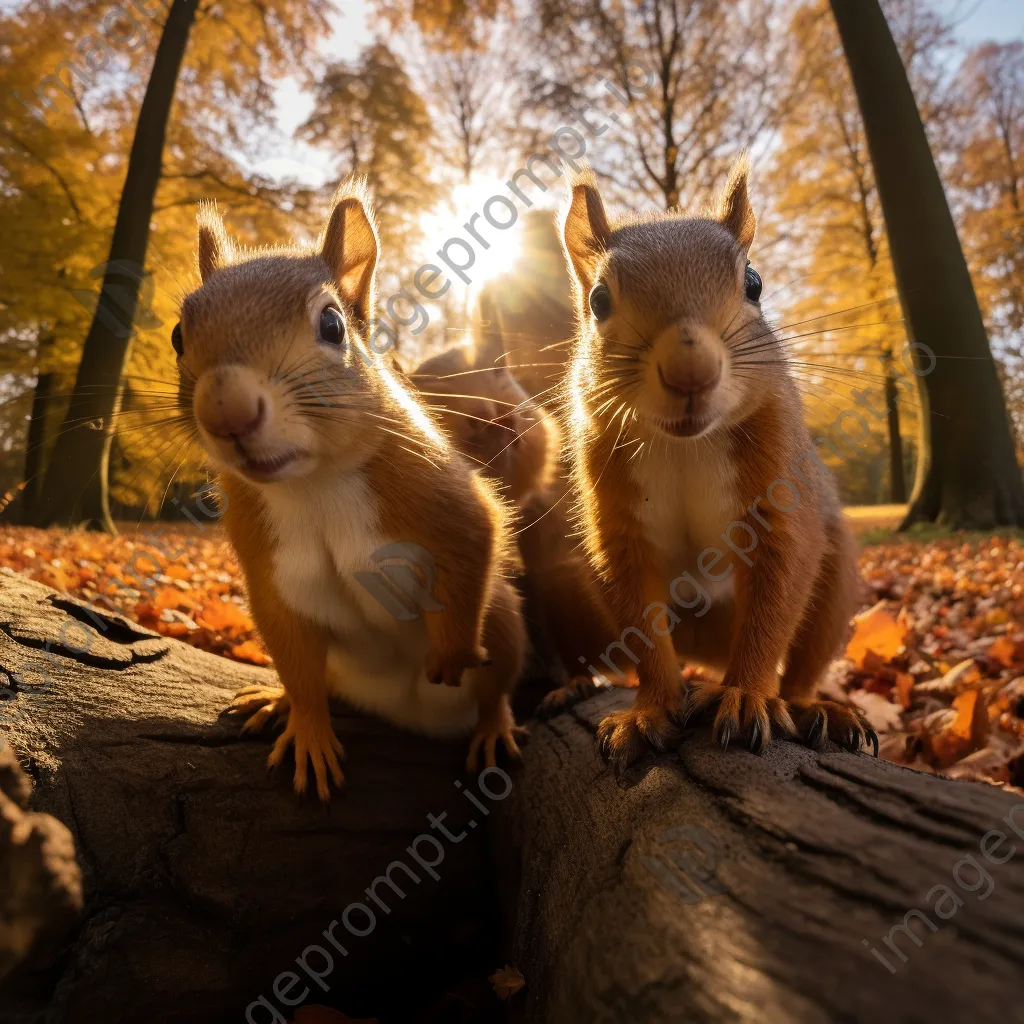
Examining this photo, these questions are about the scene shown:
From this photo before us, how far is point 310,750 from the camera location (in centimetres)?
150

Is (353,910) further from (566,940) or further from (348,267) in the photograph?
(348,267)

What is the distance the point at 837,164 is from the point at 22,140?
29.6 feet

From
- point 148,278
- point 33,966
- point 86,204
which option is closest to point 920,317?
point 148,278

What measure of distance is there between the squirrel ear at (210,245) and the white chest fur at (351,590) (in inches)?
21.9

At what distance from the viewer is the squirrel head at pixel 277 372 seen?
1.16 metres

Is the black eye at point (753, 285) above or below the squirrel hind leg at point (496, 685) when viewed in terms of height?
above

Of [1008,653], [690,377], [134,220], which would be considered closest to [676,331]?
[690,377]

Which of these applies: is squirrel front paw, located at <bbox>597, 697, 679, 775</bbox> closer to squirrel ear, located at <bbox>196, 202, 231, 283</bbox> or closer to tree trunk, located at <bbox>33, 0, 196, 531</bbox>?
squirrel ear, located at <bbox>196, 202, 231, 283</bbox>

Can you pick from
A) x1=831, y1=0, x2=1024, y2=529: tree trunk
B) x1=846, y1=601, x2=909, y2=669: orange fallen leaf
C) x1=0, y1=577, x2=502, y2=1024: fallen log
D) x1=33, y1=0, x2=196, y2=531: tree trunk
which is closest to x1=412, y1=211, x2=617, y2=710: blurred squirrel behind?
x1=0, y1=577, x2=502, y2=1024: fallen log

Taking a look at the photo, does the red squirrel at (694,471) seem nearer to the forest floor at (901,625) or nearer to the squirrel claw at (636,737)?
the squirrel claw at (636,737)

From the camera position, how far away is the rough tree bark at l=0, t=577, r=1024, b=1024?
743mm

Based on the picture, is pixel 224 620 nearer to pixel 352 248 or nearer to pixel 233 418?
pixel 352 248

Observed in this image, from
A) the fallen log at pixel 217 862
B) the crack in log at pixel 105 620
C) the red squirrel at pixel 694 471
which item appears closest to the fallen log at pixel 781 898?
the red squirrel at pixel 694 471

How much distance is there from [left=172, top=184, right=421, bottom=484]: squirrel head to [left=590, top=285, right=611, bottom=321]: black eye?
43cm
